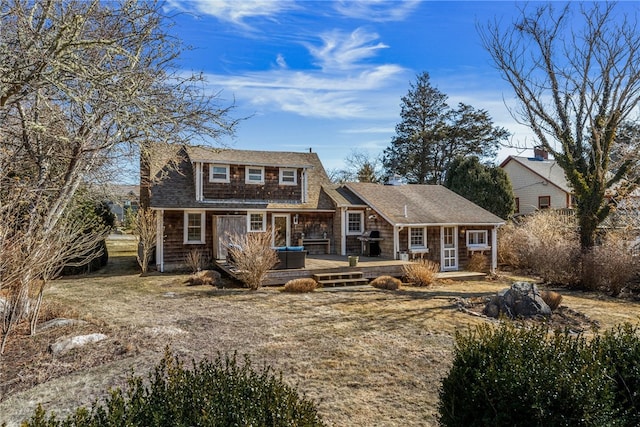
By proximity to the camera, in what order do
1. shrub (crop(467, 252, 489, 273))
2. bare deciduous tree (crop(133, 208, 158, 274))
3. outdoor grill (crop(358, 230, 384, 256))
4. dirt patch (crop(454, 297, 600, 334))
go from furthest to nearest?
outdoor grill (crop(358, 230, 384, 256)) → shrub (crop(467, 252, 489, 273)) → bare deciduous tree (crop(133, 208, 158, 274)) → dirt patch (crop(454, 297, 600, 334))

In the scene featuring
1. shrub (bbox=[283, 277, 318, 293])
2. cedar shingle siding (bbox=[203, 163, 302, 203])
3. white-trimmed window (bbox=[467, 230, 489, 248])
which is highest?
cedar shingle siding (bbox=[203, 163, 302, 203])

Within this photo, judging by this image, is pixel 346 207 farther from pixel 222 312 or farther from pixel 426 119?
pixel 426 119

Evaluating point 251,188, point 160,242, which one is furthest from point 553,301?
A: point 160,242

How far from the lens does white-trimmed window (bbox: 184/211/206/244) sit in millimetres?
16078

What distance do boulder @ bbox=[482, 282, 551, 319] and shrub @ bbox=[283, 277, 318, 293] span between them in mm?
5327

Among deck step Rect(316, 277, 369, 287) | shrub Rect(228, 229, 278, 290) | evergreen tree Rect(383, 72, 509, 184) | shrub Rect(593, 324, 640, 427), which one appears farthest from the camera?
evergreen tree Rect(383, 72, 509, 184)

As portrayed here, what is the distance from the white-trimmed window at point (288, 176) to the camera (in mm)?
18109

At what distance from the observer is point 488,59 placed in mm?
16094

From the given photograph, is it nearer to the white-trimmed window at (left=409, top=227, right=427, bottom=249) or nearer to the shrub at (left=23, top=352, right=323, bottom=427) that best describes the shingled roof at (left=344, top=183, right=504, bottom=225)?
the white-trimmed window at (left=409, top=227, right=427, bottom=249)

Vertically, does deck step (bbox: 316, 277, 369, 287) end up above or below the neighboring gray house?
below

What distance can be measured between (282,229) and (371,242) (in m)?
4.37

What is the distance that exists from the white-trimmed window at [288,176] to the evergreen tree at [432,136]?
18.3 metres

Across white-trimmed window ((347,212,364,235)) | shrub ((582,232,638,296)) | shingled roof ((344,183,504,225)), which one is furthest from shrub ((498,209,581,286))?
white-trimmed window ((347,212,364,235))

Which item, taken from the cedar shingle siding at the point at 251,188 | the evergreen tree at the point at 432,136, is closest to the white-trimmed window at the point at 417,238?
the cedar shingle siding at the point at 251,188
